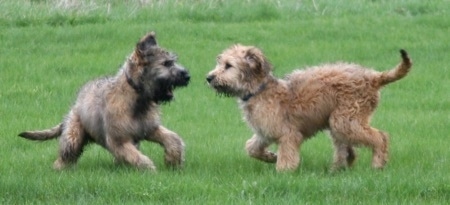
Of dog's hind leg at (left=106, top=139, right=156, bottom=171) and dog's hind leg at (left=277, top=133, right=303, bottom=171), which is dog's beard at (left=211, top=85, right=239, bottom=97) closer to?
dog's hind leg at (left=277, top=133, right=303, bottom=171)

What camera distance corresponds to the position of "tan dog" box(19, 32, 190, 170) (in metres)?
10.9

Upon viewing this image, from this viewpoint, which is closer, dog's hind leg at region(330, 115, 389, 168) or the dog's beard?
dog's hind leg at region(330, 115, 389, 168)

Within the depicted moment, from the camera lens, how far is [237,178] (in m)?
10.2

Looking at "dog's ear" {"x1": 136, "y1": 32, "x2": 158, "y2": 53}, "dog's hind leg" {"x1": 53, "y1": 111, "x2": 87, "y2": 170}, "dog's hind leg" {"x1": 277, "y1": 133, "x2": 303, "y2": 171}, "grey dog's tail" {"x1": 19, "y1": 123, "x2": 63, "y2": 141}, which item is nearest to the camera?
"dog's hind leg" {"x1": 277, "y1": 133, "x2": 303, "y2": 171}

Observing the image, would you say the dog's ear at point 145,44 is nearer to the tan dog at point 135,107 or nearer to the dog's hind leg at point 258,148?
the tan dog at point 135,107

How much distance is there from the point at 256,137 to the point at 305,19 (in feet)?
34.5

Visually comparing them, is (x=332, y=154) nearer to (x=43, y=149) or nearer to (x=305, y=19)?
(x=43, y=149)

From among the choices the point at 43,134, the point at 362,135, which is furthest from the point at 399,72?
the point at 43,134

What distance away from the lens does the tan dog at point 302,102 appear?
426 inches

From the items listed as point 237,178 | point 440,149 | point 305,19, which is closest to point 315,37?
point 305,19

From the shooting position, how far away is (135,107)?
1105 cm

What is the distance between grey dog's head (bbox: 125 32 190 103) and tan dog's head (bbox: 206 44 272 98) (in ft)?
1.08

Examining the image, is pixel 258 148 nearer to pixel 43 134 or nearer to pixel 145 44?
pixel 145 44

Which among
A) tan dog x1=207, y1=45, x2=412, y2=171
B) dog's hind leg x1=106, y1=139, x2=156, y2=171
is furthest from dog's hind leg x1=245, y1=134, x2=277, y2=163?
dog's hind leg x1=106, y1=139, x2=156, y2=171
